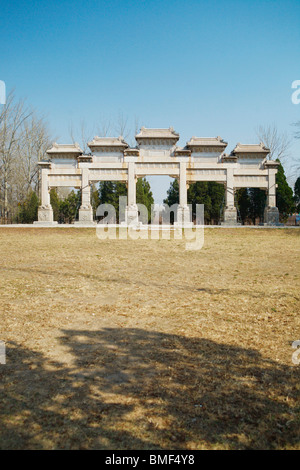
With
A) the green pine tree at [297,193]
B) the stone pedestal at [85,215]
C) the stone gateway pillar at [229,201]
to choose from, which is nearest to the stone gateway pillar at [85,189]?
the stone pedestal at [85,215]

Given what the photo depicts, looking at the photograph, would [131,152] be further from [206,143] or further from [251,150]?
[251,150]

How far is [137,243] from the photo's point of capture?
555 inches

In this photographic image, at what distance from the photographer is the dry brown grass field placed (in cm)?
235

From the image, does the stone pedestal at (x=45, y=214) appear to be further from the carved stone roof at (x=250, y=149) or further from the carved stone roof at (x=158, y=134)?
the carved stone roof at (x=250, y=149)

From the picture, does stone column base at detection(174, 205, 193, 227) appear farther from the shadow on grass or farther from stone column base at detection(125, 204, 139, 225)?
the shadow on grass

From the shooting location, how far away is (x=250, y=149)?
2512 centimetres

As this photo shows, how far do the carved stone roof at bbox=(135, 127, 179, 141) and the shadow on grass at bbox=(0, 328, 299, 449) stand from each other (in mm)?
22443

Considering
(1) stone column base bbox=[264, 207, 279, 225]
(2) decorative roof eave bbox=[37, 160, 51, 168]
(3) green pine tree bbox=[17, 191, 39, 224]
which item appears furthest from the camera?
(3) green pine tree bbox=[17, 191, 39, 224]

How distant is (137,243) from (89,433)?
1183 cm

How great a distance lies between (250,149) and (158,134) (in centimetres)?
745

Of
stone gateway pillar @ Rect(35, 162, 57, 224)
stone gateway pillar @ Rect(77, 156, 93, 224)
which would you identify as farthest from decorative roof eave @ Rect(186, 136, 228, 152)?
stone gateway pillar @ Rect(35, 162, 57, 224)

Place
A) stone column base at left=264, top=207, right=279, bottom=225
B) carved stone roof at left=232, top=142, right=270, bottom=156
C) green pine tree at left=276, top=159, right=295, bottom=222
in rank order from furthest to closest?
green pine tree at left=276, top=159, right=295, bottom=222
stone column base at left=264, top=207, right=279, bottom=225
carved stone roof at left=232, top=142, right=270, bottom=156

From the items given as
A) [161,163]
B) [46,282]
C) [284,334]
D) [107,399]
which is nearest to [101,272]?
[46,282]

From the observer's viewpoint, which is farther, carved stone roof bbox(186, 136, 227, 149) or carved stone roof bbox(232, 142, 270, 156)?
carved stone roof bbox(232, 142, 270, 156)
